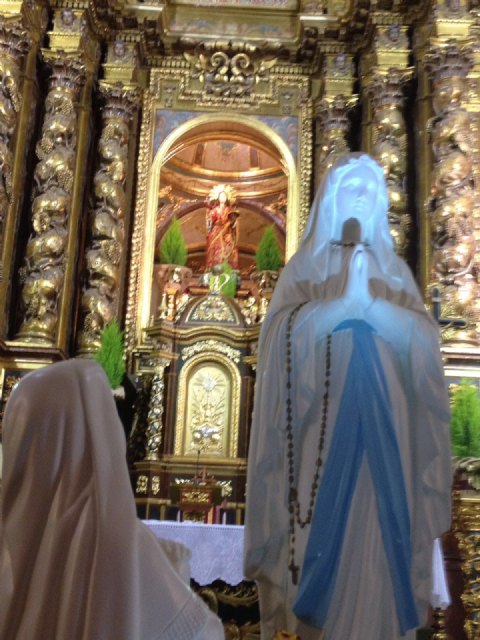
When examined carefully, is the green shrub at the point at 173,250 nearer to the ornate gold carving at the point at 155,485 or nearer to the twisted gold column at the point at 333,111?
the twisted gold column at the point at 333,111

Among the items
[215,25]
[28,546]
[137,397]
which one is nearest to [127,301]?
[137,397]

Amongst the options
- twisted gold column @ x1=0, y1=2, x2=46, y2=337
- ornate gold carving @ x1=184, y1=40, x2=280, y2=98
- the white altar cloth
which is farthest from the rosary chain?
ornate gold carving @ x1=184, y1=40, x2=280, y2=98

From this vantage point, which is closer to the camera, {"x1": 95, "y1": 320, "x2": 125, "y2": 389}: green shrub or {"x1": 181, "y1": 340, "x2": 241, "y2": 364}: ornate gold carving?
{"x1": 95, "y1": 320, "x2": 125, "y2": 389}: green shrub

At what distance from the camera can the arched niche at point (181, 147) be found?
30.9 feet

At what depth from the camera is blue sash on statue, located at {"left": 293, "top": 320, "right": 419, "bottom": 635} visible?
311 centimetres

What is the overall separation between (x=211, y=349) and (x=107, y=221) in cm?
195

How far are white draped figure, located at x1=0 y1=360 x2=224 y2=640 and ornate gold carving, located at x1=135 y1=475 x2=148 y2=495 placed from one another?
6.06 metres

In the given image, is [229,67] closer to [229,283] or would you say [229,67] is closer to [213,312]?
[229,283]

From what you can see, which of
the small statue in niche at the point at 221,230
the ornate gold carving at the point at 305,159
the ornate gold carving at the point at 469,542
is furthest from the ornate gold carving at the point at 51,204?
the ornate gold carving at the point at 469,542

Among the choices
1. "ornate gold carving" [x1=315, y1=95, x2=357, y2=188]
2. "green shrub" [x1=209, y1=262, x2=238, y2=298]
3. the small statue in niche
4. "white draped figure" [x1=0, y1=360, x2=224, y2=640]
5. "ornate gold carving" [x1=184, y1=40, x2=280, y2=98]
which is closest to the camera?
"white draped figure" [x1=0, y1=360, x2=224, y2=640]

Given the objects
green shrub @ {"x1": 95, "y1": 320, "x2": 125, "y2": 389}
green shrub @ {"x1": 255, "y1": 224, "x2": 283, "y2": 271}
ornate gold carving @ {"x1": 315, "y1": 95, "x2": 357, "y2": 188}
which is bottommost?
green shrub @ {"x1": 95, "y1": 320, "x2": 125, "y2": 389}

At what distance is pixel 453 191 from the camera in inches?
342

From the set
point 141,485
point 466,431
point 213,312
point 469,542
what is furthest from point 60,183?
point 469,542

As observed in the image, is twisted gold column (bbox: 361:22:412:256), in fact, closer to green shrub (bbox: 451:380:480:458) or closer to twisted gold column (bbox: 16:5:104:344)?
twisted gold column (bbox: 16:5:104:344)
